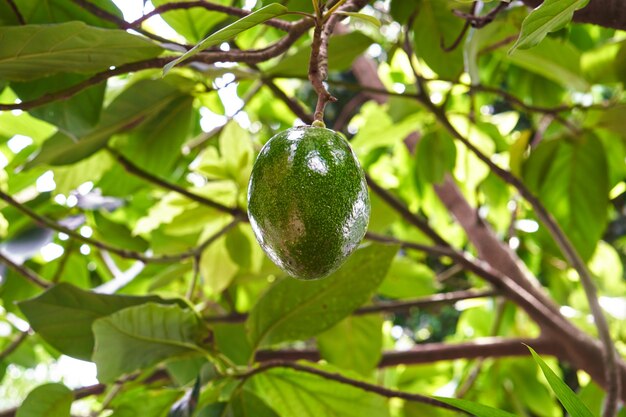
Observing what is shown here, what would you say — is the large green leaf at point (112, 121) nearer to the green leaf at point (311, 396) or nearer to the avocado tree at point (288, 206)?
the avocado tree at point (288, 206)

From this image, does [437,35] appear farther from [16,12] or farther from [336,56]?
[16,12]

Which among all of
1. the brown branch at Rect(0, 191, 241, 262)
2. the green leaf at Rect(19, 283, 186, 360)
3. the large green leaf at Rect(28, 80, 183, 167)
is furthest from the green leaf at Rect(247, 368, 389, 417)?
the large green leaf at Rect(28, 80, 183, 167)

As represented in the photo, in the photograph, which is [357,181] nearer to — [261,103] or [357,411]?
[357,411]

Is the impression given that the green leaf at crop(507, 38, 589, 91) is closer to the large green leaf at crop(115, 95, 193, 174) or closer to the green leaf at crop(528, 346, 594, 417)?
the large green leaf at crop(115, 95, 193, 174)

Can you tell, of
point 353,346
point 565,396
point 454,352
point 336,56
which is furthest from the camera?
point 454,352

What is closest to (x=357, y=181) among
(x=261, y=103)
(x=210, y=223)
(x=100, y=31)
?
(x=100, y=31)

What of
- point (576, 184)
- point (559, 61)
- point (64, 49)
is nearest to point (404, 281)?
point (576, 184)

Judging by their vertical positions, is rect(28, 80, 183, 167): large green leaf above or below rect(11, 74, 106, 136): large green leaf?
below
